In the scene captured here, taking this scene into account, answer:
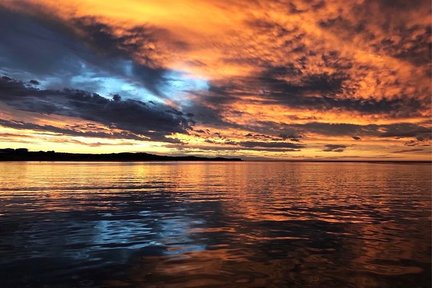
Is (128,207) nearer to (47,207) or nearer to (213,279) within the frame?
(47,207)

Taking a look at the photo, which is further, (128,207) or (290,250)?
(128,207)

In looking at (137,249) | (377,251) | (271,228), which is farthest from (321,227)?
(137,249)

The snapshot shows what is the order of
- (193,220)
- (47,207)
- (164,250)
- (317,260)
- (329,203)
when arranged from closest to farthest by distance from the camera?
1. (317,260)
2. (164,250)
3. (193,220)
4. (47,207)
5. (329,203)

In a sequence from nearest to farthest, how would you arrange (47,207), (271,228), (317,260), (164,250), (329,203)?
(317,260)
(164,250)
(271,228)
(47,207)
(329,203)

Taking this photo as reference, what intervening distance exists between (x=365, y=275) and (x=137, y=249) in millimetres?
10391

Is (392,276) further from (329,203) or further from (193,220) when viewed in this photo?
(329,203)

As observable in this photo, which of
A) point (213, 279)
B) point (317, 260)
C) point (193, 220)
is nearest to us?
point (213, 279)

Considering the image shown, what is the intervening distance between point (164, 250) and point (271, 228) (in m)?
8.50

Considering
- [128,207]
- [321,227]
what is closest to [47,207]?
[128,207]

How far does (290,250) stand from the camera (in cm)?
1828

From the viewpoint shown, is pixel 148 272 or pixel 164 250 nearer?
pixel 148 272

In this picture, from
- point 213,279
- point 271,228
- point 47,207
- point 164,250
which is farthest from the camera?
point 47,207

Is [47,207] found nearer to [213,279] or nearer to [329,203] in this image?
[213,279]

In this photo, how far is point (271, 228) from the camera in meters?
24.1
